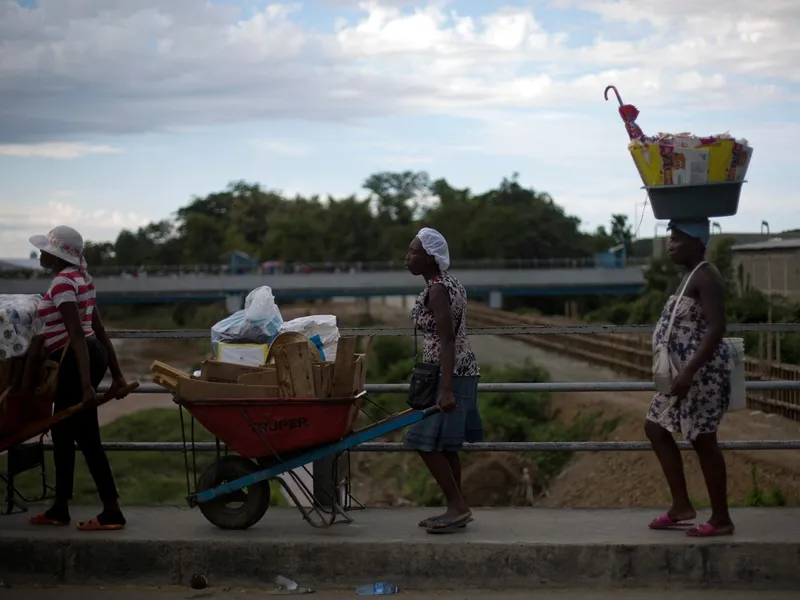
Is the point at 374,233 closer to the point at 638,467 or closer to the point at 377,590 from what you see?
the point at 638,467

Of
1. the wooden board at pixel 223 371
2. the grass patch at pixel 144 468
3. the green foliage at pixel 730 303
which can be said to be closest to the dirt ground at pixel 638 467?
the green foliage at pixel 730 303

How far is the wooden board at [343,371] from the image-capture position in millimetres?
5691

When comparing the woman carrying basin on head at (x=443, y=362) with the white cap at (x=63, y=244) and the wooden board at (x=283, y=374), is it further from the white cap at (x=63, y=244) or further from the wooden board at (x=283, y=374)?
the white cap at (x=63, y=244)

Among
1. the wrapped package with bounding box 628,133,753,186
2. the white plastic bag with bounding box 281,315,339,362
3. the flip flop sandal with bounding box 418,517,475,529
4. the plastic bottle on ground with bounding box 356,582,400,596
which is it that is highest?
the wrapped package with bounding box 628,133,753,186

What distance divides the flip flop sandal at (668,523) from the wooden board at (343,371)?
Result: 6.04ft

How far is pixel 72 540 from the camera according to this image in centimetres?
586

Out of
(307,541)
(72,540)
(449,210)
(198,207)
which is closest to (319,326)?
(307,541)

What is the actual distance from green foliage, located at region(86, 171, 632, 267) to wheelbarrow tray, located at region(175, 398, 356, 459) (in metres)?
71.6

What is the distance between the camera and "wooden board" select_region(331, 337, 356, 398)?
569 centimetres

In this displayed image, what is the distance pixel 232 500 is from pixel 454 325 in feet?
5.36

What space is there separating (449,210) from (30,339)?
3149 inches

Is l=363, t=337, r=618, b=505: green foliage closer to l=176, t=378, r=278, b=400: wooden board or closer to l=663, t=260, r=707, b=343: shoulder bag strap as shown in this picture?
l=176, t=378, r=278, b=400: wooden board

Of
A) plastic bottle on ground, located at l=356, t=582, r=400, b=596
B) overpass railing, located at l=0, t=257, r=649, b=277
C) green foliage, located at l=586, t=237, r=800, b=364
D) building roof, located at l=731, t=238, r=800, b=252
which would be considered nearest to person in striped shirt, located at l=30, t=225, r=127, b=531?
plastic bottle on ground, located at l=356, t=582, r=400, b=596

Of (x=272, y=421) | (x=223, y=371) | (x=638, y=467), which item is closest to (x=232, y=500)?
(x=272, y=421)
